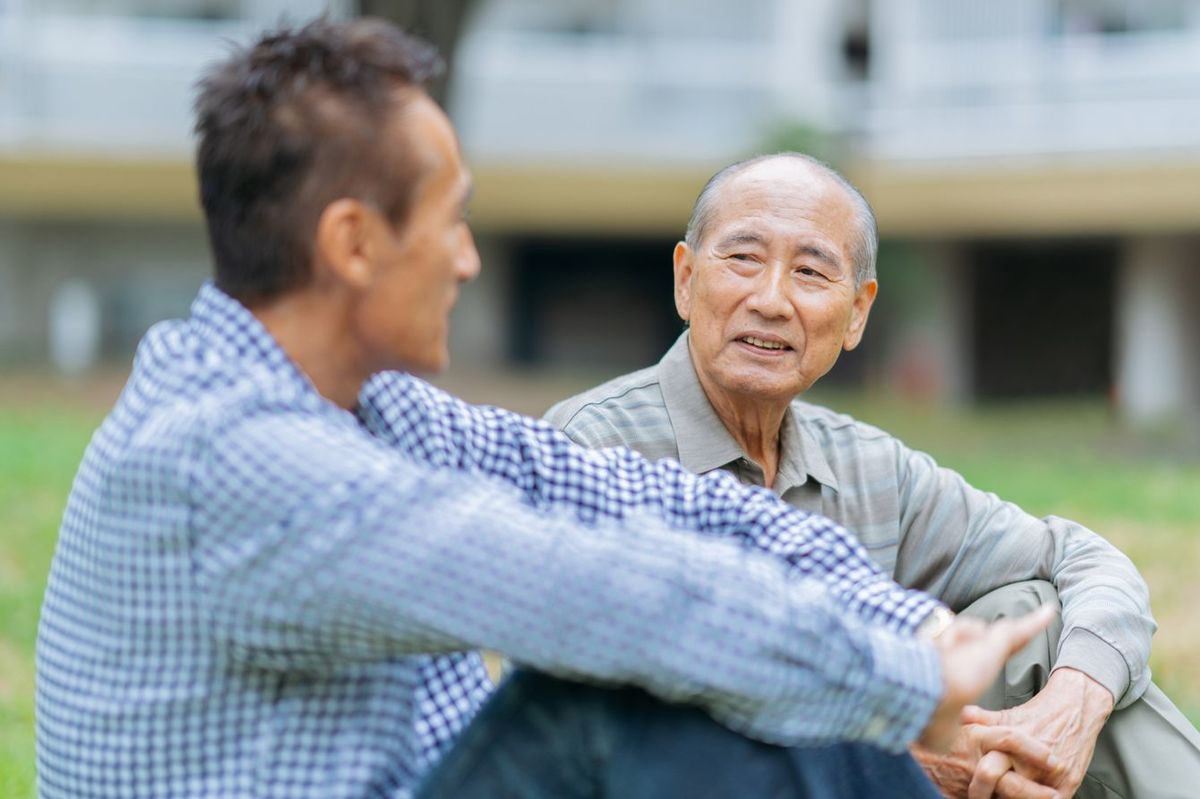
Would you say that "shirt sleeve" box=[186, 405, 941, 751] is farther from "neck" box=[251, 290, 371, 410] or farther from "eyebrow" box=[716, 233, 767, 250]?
"eyebrow" box=[716, 233, 767, 250]

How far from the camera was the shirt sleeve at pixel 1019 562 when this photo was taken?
2.79 meters

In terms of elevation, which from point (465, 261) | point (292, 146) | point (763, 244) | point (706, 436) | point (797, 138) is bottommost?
point (797, 138)

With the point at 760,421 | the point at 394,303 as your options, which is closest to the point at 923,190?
the point at 760,421

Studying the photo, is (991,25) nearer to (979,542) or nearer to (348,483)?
(979,542)

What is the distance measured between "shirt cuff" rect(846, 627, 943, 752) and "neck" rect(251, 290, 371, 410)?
70 centimetres

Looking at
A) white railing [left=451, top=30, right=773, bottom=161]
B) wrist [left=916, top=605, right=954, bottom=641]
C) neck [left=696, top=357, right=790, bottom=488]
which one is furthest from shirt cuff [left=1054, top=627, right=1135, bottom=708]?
white railing [left=451, top=30, right=773, bottom=161]

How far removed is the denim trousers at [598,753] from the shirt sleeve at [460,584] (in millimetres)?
90

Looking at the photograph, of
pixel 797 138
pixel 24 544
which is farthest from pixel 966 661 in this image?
pixel 797 138

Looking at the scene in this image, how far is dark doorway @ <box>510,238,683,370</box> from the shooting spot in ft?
60.3

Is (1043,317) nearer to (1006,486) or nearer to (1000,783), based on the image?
(1006,486)

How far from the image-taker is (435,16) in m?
9.49

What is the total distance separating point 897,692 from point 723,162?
14.9m

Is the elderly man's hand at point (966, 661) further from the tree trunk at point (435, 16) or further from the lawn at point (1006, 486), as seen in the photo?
the tree trunk at point (435, 16)

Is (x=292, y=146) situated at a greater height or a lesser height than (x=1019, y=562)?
greater
